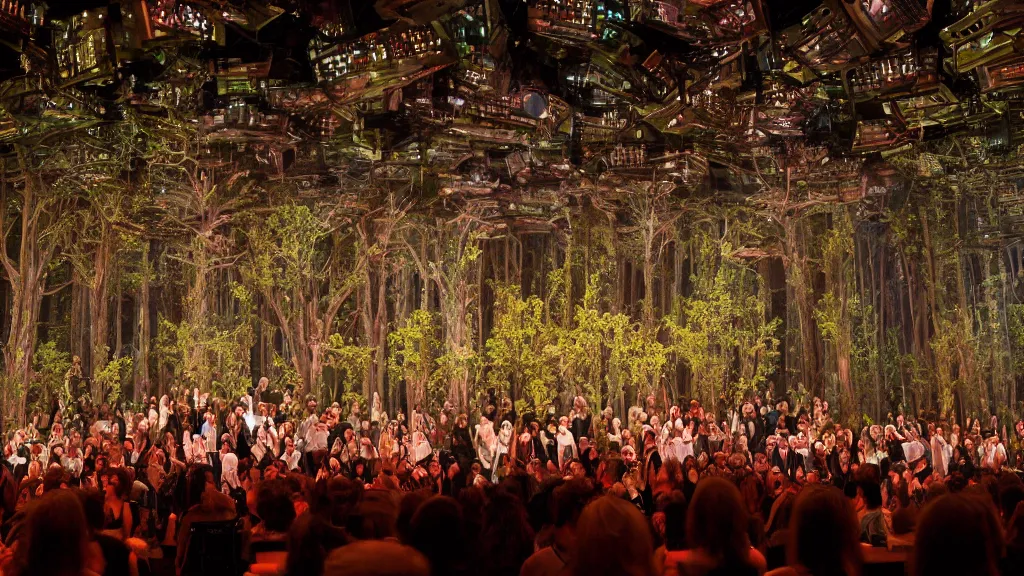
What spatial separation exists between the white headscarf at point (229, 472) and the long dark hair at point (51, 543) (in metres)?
12.6

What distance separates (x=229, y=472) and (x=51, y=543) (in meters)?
12.7

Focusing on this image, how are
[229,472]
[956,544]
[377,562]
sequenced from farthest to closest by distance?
[229,472] → [956,544] → [377,562]

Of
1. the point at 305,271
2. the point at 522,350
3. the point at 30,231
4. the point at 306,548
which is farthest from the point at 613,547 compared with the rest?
the point at 30,231

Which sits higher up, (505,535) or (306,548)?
(306,548)

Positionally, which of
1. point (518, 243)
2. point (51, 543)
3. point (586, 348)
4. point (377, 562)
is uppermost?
point (518, 243)

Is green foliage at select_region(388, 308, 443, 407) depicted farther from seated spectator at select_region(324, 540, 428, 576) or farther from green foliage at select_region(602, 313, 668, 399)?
seated spectator at select_region(324, 540, 428, 576)

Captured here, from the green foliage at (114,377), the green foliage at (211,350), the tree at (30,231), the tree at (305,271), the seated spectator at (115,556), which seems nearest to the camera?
the seated spectator at (115,556)

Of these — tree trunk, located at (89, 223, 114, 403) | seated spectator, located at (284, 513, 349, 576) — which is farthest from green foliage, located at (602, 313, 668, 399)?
seated spectator, located at (284, 513, 349, 576)

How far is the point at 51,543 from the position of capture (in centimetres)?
280

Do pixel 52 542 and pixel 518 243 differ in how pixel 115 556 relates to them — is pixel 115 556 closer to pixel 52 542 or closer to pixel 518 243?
pixel 52 542

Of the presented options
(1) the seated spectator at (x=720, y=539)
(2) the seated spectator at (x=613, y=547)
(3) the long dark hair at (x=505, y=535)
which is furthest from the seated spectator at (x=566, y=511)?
(2) the seated spectator at (x=613, y=547)

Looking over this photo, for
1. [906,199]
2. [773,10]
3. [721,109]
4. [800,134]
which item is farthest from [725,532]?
[906,199]

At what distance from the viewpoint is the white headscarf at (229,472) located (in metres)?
14.9

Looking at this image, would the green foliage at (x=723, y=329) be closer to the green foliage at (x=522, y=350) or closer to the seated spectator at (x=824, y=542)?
the green foliage at (x=522, y=350)
